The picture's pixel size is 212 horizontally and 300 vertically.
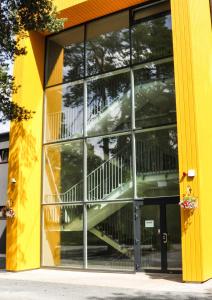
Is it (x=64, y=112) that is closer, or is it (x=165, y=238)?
(x=165, y=238)

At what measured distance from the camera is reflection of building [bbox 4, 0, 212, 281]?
11656 millimetres

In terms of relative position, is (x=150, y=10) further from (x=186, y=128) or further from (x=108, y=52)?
(x=186, y=128)

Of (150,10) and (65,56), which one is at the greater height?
(150,10)

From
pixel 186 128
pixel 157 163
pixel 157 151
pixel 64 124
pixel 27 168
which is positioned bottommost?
pixel 157 163

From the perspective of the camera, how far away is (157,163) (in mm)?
12961

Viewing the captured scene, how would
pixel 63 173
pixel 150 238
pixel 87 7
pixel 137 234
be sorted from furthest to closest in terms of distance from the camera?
1. pixel 63 173
2. pixel 87 7
3. pixel 137 234
4. pixel 150 238

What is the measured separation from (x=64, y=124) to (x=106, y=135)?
6.16 ft

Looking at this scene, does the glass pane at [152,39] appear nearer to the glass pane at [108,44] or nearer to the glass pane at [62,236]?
the glass pane at [108,44]

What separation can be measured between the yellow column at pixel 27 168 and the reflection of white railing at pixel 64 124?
40 cm

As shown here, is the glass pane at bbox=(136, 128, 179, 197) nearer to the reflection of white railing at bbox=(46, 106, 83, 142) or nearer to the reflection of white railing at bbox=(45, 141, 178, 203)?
the reflection of white railing at bbox=(45, 141, 178, 203)

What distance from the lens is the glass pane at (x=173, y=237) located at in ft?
39.9

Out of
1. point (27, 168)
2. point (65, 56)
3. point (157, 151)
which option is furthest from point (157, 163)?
point (65, 56)

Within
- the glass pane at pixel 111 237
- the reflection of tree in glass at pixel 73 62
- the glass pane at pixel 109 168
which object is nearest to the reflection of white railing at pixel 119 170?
the glass pane at pixel 109 168

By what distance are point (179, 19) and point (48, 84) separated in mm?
5780
